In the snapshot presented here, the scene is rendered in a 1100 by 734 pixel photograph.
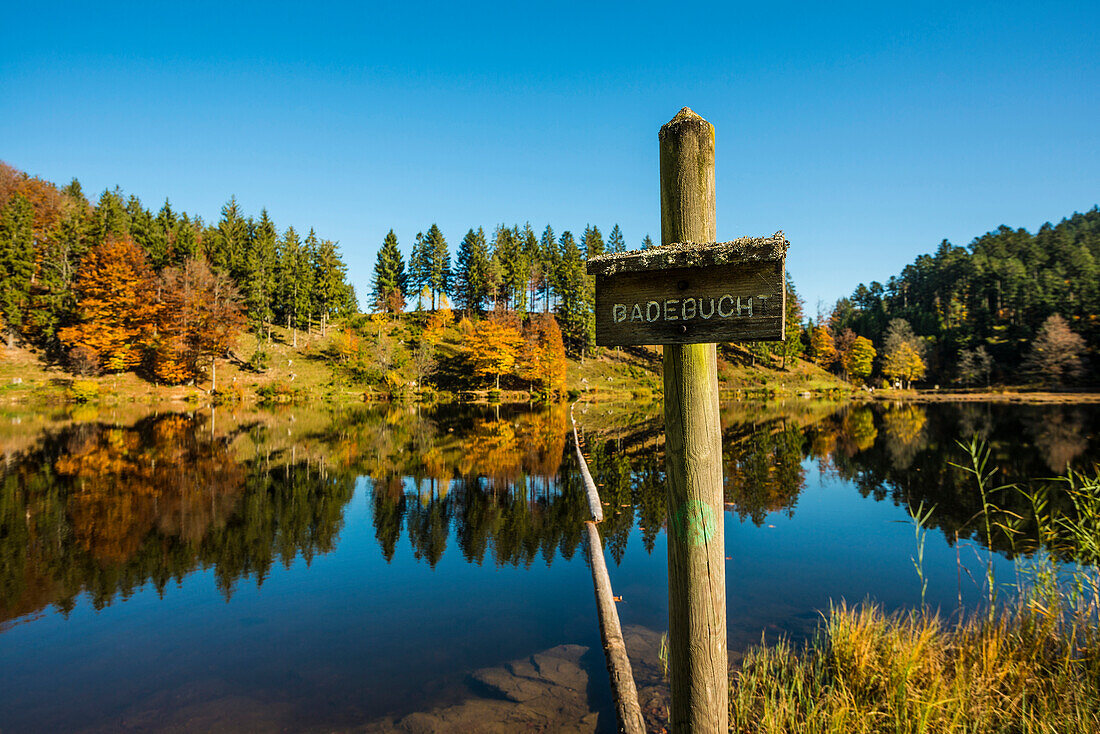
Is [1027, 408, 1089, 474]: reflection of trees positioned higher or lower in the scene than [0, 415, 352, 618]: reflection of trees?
lower

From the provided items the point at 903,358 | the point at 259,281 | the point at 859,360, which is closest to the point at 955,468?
the point at 259,281

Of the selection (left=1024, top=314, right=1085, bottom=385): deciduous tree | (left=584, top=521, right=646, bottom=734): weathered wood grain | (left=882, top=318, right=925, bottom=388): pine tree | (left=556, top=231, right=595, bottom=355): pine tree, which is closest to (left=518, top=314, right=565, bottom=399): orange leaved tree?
(left=556, top=231, right=595, bottom=355): pine tree

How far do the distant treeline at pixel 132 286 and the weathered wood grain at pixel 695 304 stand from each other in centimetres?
4607

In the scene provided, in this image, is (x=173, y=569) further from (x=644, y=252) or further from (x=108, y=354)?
(x=108, y=354)

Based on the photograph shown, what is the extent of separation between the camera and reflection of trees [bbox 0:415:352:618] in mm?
6652

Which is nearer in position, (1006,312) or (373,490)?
(373,490)

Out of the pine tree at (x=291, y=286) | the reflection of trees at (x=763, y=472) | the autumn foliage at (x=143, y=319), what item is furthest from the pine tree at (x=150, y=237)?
the reflection of trees at (x=763, y=472)

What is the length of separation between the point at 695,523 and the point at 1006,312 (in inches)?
3476

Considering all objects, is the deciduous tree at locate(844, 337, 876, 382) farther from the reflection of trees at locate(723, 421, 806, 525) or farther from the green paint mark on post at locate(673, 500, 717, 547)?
the green paint mark on post at locate(673, 500, 717, 547)

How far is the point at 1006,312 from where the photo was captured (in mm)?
67125

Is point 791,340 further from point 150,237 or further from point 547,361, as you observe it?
point 150,237

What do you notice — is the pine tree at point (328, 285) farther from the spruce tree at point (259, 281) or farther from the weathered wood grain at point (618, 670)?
the weathered wood grain at point (618, 670)

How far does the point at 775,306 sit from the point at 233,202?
71.7 metres

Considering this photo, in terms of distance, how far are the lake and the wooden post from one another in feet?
5.65
